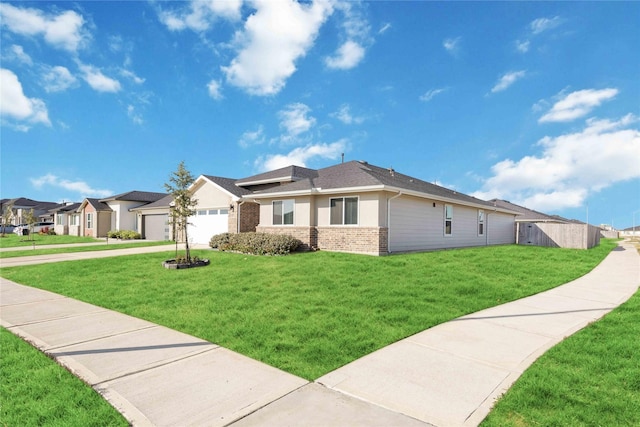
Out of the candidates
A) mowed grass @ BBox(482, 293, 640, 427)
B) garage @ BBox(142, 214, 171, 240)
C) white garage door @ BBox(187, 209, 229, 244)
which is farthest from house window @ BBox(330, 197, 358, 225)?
garage @ BBox(142, 214, 171, 240)

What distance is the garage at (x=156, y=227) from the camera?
27938 millimetres

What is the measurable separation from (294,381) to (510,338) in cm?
372

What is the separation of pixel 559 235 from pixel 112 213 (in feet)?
134

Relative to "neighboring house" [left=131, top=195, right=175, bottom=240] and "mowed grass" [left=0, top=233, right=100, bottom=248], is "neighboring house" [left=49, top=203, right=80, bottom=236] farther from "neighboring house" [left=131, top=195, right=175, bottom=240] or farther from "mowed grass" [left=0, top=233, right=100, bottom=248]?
"neighboring house" [left=131, top=195, right=175, bottom=240]

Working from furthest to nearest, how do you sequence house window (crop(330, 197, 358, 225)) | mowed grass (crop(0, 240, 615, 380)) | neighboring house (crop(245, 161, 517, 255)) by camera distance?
house window (crop(330, 197, 358, 225))
neighboring house (crop(245, 161, 517, 255))
mowed grass (crop(0, 240, 615, 380))

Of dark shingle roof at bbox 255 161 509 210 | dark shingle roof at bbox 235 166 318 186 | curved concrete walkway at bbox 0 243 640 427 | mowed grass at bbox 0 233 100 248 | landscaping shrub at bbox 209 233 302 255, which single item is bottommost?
mowed grass at bbox 0 233 100 248

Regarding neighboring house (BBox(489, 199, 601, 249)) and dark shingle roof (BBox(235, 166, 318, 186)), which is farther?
neighboring house (BBox(489, 199, 601, 249))

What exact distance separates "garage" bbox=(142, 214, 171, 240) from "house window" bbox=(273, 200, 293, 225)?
13226 mm

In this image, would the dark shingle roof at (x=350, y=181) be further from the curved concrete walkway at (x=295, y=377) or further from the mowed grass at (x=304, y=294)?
the curved concrete walkway at (x=295, y=377)

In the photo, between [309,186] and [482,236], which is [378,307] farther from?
[482,236]

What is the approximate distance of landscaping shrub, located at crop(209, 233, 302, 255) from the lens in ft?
50.9

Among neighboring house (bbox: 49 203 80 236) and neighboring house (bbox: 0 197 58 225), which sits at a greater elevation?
neighboring house (bbox: 0 197 58 225)

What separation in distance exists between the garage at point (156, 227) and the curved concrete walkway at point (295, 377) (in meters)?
22.0

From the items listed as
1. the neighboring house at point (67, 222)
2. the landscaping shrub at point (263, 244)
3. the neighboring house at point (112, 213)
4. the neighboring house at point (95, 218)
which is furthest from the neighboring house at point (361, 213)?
the neighboring house at point (67, 222)
